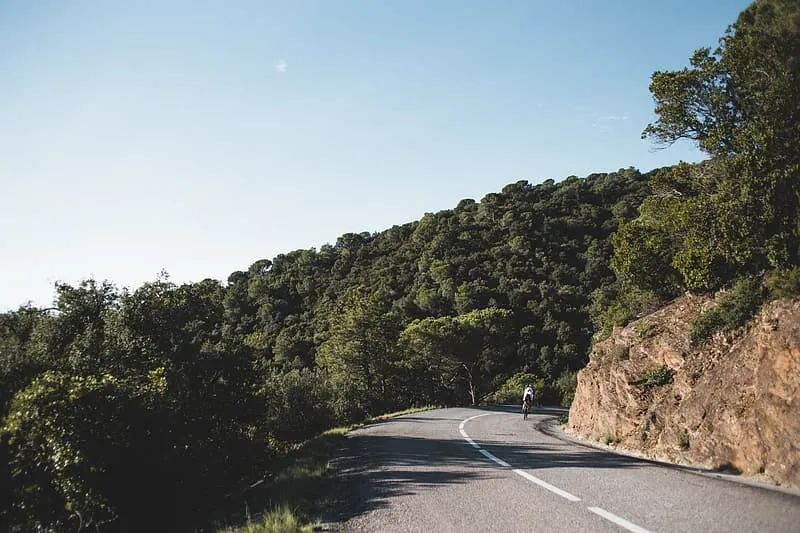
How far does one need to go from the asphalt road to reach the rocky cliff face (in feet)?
4.43

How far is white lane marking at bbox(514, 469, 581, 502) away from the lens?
7094 millimetres

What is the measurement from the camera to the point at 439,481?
9125 millimetres

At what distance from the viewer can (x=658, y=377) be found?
14789mm

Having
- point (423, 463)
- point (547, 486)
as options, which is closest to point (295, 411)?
point (423, 463)

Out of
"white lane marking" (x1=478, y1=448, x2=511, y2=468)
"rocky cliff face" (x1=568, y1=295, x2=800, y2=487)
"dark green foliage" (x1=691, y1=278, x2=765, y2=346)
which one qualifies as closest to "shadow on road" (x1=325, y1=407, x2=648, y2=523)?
"white lane marking" (x1=478, y1=448, x2=511, y2=468)

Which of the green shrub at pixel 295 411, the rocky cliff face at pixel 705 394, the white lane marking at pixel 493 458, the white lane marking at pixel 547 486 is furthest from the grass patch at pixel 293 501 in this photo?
the green shrub at pixel 295 411

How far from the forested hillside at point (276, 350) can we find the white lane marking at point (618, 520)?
9884 millimetres

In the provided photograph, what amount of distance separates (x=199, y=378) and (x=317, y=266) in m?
76.5

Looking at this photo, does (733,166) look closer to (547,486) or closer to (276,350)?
(547,486)

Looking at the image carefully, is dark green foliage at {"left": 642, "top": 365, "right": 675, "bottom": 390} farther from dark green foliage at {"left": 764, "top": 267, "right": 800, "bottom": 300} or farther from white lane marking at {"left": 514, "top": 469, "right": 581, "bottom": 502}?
white lane marking at {"left": 514, "top": 469, "right": 581, "bottom": 502}

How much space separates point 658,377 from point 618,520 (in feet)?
34.2

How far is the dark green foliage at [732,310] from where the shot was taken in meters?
12.4

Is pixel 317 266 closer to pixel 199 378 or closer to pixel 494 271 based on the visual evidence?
pixel 494 271

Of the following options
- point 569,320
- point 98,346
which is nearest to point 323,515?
point 98,346
